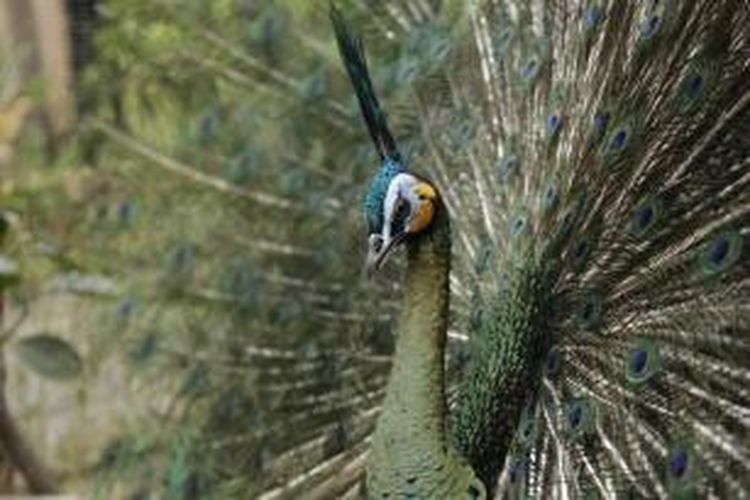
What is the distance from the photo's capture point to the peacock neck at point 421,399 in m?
2.98

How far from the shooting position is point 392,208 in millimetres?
2900

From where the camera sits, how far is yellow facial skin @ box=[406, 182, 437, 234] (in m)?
2.94

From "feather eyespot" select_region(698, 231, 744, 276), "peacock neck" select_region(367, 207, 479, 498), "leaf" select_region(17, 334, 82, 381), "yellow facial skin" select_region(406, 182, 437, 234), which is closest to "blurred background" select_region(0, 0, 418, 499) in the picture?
"leaf" select_region(17, 334, 82, 381)

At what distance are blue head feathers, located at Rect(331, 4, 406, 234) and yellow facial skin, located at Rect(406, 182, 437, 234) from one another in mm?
43

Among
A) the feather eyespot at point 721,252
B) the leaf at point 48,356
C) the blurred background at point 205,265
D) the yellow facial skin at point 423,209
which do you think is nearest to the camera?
the feather eyespot at point 721,252

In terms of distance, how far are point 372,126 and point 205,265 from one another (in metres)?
1.63

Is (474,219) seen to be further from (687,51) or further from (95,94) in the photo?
(95,94)

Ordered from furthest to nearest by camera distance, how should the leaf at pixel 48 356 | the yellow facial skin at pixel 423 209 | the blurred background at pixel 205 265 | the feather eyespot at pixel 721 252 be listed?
1. the leaf at pixel 48 356
2. the blurred background at pixel 205 265
3. the yellow facial skin at pixel 423 209
4. the feather eyespot at pixel 721 252

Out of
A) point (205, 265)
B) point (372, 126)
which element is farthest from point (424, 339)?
point (205, 265)

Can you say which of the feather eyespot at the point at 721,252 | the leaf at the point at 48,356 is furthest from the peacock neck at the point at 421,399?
the leaf at the point at 48,356

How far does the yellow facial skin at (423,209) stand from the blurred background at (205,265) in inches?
36.5

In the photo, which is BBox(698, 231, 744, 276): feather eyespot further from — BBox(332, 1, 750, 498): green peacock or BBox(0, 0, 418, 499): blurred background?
BBox(0, 0, 418, 499): blurred background

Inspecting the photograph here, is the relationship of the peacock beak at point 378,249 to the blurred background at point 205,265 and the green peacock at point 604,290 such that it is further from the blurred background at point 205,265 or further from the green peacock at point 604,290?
the blurred background at point 205,265

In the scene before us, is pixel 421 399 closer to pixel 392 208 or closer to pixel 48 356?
pixel 392 208
